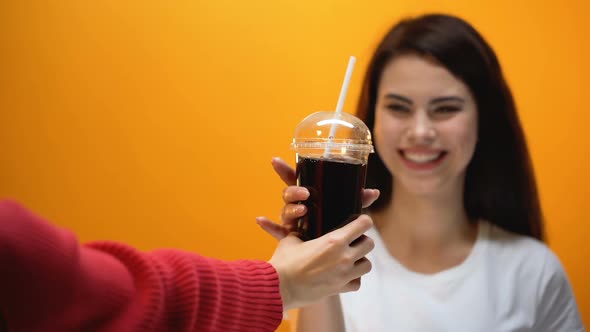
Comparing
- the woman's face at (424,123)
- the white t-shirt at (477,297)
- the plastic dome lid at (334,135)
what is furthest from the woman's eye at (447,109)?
the plastic dome lid at (334,135)

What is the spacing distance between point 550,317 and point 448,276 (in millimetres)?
296

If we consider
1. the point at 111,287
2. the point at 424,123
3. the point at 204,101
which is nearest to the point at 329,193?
the point at 111,287

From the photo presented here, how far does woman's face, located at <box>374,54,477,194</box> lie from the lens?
1.43 metres

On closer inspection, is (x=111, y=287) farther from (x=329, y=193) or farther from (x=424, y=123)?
(x=424, y=123)

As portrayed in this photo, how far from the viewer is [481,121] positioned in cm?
154

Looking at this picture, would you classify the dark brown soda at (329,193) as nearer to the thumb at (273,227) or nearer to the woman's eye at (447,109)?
the thumb at (273,227)

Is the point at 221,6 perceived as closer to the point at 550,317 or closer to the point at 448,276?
the point at 448,276

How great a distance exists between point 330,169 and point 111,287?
486 mm

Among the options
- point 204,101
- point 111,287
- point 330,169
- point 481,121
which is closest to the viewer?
point 111,287

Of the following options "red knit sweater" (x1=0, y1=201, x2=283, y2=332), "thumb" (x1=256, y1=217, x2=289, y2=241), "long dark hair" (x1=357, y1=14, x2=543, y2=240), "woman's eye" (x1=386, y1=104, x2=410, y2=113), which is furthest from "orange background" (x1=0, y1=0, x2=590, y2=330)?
"red knit sweater" (x1=0, y1=201, x2=283, y2=332)

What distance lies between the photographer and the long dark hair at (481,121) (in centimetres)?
146

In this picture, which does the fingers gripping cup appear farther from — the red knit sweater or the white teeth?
the white teeth

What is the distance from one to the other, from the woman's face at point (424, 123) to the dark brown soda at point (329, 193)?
21.5 inches

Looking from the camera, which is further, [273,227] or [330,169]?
[273,227]
